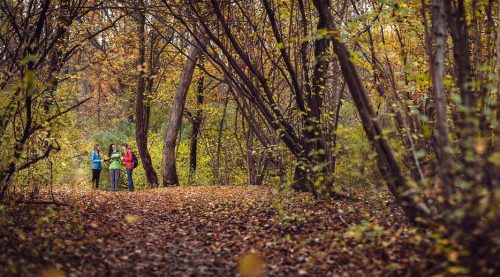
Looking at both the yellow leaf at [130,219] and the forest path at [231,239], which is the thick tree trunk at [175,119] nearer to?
the forest path at [231,239]

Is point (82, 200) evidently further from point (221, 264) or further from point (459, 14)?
point (459, 14)

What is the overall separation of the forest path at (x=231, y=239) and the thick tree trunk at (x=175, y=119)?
25.3ft

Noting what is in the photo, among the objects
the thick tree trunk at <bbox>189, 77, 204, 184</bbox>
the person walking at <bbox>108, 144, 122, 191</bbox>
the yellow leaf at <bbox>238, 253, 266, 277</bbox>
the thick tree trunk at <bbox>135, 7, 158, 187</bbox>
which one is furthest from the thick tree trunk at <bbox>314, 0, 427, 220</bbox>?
the thick tree trunk at <bbox>189, 77, 204, 184</bbox>

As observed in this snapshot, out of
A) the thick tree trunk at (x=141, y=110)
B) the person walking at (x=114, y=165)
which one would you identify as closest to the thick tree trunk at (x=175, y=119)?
the thick tree trunk at (x=141, y=110)

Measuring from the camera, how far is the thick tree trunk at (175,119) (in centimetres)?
1759

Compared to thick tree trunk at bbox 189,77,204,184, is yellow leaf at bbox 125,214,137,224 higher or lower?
lower

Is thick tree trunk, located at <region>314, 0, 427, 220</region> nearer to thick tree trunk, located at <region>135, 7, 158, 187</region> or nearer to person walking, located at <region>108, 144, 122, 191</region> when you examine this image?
person walking, located at <region>108, 144, 122, 191</region>

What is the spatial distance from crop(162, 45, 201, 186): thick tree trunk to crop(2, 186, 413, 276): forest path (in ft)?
25.3

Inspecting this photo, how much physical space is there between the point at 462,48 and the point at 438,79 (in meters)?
0.40

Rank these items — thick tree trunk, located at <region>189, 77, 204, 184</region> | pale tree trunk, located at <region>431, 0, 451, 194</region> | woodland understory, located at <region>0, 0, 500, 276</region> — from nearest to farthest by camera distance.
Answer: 1. woodland understory, located at <region>0, 0, 500, 276</region>
2. pale tree trunk, located at <region>431, 0, 451, 194</region>
3. thick tree trunk, located at <region>189, 77, 204, 184</region>

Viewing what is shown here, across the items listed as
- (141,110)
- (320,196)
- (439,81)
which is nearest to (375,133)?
(439,81)

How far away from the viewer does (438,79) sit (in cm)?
508

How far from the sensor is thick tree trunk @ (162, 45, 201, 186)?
17.6m

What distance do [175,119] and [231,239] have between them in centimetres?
1143
